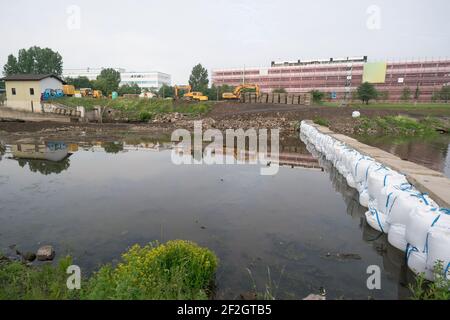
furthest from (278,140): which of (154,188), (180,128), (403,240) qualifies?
(403,240)

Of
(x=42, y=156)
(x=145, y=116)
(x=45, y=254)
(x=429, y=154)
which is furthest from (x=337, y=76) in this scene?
(x=45, y=254)

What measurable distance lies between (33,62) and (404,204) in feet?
237

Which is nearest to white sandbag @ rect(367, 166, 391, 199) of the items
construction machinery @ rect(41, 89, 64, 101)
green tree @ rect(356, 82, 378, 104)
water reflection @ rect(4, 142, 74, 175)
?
water reflection @ rect(4, 142, 74, 175)

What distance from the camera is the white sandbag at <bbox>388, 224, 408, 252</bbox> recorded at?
516 centimetres

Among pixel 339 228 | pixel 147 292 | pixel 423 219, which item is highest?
pixel 423 219

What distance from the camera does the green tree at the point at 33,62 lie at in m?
57.5

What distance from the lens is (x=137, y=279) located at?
370cm

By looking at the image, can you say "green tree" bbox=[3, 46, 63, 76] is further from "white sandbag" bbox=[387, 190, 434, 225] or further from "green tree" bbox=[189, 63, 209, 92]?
"white sandbag" bbox=[387, 190, 434, 225]

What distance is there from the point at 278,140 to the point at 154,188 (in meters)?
12.6

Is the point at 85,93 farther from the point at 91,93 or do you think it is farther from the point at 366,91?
the point at 366,91

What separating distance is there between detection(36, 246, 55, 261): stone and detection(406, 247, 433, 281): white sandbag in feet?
20.4
